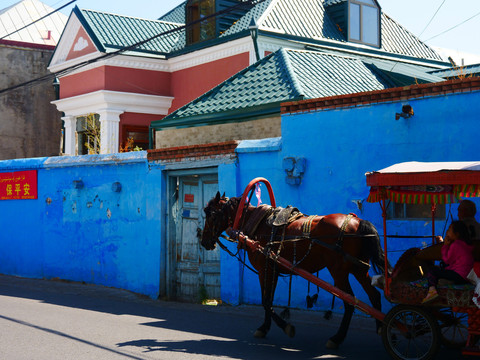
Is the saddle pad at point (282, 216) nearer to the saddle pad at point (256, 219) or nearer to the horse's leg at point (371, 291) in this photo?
the saddle pad at point (256, 219)

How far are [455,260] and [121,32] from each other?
1989 cm

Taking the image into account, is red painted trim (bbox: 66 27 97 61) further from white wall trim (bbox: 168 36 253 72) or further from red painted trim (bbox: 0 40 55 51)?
red painted trim (bbox: 0 40 55 51)

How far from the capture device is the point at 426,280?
784 centimetres

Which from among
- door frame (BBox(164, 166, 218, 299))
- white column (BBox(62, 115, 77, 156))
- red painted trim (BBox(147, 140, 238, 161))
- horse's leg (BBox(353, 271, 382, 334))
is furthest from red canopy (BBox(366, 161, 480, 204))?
white column (BBox(62, 115, 77, 156))

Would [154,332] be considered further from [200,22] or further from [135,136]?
[200,22]

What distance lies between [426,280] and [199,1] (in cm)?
1871

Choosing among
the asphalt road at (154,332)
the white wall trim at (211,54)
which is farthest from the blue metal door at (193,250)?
the white wall trim at (211,54)

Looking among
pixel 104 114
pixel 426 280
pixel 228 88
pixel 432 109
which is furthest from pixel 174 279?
pixel 104 114

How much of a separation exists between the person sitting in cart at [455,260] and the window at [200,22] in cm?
1688

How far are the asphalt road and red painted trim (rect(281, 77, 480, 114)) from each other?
3457 millimetres

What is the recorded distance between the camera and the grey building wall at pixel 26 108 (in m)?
29.1

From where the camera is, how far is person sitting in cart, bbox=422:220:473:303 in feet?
25.2

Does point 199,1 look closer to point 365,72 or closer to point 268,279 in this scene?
point 365,72

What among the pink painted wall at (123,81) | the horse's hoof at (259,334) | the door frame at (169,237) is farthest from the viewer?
the pink painted wall at (123,81)
